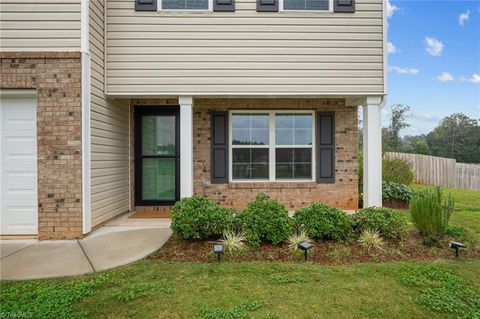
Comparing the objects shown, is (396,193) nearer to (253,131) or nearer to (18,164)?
(253,131)

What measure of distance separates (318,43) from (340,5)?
837mm

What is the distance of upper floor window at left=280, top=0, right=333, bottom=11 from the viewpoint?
5.65 m

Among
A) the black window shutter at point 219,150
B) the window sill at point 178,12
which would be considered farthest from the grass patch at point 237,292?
the window sill at point 178,12

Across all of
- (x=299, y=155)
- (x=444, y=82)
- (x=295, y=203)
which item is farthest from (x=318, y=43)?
(x=444, y=82)

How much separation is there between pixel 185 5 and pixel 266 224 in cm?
435

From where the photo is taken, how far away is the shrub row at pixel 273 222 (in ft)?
13.5

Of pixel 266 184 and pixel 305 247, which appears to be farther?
pixel 266 184

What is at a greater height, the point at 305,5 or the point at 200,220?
the point at 305,5

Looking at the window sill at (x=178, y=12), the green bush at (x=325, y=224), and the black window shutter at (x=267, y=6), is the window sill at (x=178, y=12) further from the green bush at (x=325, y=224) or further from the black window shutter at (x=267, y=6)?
the green bush at (x=325, y=224)

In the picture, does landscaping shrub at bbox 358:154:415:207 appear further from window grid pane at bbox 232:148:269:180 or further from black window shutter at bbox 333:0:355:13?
black window shutter at bbox 333:0:355:13

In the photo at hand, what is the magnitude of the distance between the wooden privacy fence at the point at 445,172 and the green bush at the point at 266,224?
34.9ft

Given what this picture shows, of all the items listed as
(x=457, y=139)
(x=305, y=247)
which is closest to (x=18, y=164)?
(x=305, y=247)

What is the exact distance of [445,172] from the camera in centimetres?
1386

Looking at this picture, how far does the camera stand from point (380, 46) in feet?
18.4
